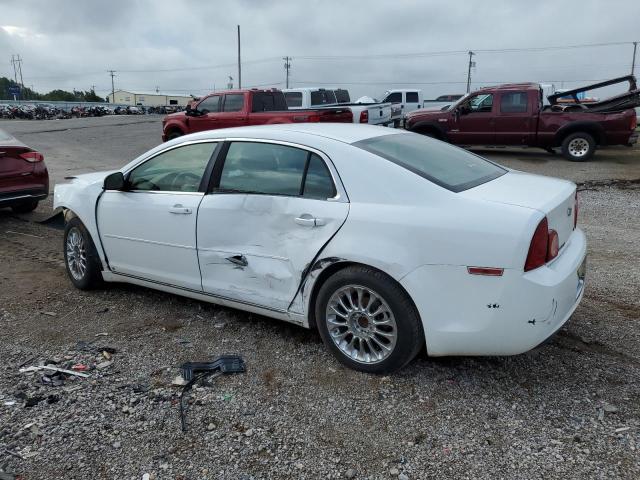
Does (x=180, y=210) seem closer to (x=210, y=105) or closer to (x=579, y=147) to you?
(x=210, y=105)

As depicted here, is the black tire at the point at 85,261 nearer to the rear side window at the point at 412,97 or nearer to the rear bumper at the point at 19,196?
the rear bumper at the point at 19,196

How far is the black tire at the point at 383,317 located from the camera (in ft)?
10.3

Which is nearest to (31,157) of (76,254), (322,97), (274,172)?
(76,254)

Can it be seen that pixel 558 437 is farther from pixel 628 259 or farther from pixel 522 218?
pixel 628 259

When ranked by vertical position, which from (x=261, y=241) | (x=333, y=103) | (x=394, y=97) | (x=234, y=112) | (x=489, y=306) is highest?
(x=394, y=97)

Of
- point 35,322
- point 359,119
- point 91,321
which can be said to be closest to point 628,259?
point 91,321

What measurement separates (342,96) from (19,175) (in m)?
15.0

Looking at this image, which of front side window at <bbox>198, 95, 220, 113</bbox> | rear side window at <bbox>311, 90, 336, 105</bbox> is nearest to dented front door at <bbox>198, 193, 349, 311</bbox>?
front side window at <bbox>198, 95, 220, 113</bbox>

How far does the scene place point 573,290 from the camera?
3.19 meters

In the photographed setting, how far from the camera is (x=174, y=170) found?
4309 mm

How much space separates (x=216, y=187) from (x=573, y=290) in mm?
2472

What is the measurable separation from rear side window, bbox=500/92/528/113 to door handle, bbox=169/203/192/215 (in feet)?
41.2

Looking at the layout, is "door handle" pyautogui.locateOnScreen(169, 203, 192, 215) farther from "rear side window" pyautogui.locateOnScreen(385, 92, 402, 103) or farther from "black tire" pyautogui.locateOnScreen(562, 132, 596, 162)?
"rear side window" pyautogui.locateOnScreen(385, 92, 402, 103)

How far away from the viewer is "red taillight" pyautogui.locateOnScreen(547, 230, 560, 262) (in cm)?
302
